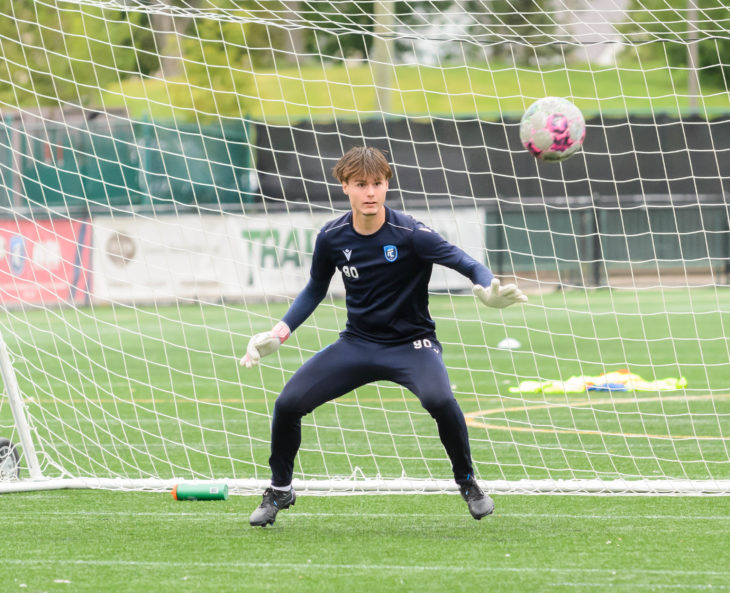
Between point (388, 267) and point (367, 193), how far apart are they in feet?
1.21

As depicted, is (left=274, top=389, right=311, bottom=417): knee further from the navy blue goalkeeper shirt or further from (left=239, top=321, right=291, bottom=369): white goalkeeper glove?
the navy blue goalkeeper shirt

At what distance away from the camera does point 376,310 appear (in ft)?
19.2

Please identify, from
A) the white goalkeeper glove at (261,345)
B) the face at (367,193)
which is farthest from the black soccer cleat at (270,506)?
the face at (367,193)

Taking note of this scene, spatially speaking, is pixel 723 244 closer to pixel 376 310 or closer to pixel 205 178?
pixel 205 178

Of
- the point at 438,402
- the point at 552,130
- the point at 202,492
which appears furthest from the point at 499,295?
the point at 552,130

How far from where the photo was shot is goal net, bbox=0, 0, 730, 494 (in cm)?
786

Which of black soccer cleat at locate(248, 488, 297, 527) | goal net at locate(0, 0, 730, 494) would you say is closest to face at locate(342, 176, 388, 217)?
goal net at locate(0, 0, 730, 494)

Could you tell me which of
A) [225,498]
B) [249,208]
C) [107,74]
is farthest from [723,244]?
[107,74]

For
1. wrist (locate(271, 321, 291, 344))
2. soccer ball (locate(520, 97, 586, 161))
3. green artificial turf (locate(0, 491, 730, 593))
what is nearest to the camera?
green artificial turf (locate(0, 491, 730, 593))

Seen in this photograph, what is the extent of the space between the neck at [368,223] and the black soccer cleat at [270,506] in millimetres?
1310

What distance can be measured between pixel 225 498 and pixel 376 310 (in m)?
1.40

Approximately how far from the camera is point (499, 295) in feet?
17.5

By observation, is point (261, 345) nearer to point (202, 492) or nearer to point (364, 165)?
point (364, 165)

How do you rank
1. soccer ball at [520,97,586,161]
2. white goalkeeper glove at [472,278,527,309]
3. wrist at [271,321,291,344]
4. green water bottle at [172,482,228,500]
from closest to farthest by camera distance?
1. white goalkeeper glove at [472,278,527,309]
2. wrist at [271,321,291,344]
3. green water bottle at [172,482,228,500]
4. soccer ball at [520,97,586,161]
